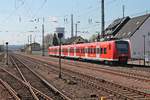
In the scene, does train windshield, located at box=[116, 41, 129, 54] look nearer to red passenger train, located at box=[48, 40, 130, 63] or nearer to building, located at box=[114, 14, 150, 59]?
red passenger train, located at box=[48, 40, 130, 63]

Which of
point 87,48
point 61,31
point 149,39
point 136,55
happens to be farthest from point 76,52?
point 61,31

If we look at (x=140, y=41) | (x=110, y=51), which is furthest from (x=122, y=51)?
(x=140, y=41)

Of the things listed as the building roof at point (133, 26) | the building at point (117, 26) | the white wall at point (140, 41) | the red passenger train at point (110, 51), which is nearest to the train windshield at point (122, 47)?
the red passenger train at point (110, 51)

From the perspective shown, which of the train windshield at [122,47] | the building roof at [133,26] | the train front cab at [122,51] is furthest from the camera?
the building roof at [133,26]

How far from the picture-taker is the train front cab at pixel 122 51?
36906 mm

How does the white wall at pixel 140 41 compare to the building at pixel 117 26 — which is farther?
the building at pixel 117 26

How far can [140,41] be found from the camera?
62.4m

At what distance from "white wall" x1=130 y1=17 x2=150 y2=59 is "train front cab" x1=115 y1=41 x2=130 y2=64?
2252 centimetres

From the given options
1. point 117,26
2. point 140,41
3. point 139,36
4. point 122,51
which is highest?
point 117,26

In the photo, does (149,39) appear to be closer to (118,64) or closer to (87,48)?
(87,48)

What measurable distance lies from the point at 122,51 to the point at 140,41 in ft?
84.1

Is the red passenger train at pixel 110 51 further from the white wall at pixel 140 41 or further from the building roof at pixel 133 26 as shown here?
the building roof at pixel 133 26

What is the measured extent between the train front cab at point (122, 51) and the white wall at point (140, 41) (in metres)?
22.5

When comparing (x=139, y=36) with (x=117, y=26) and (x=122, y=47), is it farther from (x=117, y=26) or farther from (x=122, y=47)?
(x=122, y=47)
